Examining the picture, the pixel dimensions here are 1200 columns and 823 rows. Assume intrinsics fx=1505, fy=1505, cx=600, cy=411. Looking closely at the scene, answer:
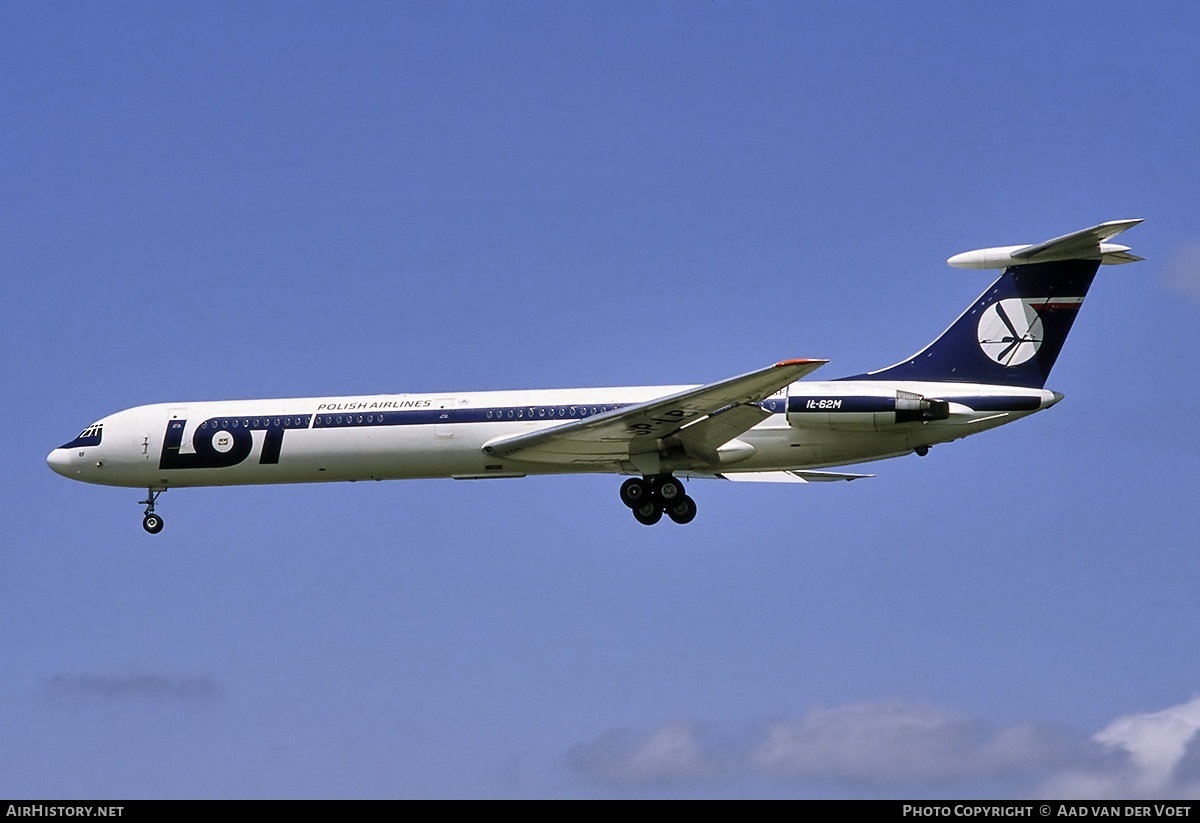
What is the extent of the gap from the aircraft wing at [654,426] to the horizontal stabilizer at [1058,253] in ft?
19.6

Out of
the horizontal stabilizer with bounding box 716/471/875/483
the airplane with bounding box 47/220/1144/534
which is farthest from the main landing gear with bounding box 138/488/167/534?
the horizontal stabilizer with bounding box 716/471/875/483

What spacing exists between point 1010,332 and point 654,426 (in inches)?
303

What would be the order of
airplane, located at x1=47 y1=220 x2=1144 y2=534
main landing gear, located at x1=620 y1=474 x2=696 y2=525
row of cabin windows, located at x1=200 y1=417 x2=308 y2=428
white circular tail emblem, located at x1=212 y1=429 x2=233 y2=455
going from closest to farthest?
1. airplane, located at x1=47 y1=220 x2=1144 y2=534
2. main landing gear, located at x1=620 y1=474 x2=696 y2=525
3. row of cabin windows, located at x1=200 y1=417 x2=308 y2=428
4. white circular tail emblem, located at x1=212 y1=429 x2=233 y2=455

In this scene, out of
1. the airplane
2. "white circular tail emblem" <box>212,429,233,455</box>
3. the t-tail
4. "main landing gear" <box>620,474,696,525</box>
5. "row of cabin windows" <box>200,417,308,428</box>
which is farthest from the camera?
"white circular tail emblem" <box>212,429,233,455</box>

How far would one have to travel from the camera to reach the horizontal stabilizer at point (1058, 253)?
3012 centimetres

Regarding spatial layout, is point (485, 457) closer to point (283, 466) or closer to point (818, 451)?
point (283, 466)

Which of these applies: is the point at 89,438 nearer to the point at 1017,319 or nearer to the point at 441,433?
the point at 441,433

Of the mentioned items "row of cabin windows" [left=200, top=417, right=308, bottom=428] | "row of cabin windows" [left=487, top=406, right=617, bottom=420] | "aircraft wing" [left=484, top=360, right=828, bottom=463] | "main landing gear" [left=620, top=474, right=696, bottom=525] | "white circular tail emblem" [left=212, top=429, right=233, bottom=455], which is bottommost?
"main landing gear" [left=620, top=474, right=696, bottom=525]

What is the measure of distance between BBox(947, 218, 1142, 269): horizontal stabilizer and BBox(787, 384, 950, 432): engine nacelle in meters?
3.59

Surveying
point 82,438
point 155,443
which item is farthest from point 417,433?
point 82,438

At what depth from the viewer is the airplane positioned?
29469 mm

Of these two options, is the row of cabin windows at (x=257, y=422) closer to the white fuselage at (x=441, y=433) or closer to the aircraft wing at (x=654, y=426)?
the white fuselage at (x=441, y=433)

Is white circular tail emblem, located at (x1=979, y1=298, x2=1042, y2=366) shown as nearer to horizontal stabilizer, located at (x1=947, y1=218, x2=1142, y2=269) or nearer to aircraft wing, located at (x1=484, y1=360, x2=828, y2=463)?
horizontal stabilizer, located at (x1=947, y1=218, x2=1142, y2=269)
